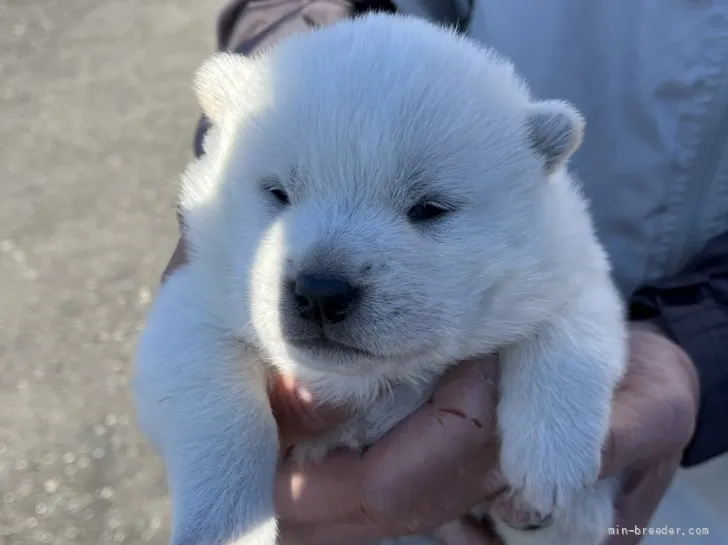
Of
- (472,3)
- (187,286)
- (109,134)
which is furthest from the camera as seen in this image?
(109,134)

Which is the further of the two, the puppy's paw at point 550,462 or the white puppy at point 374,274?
the puppy's paw at point 550,462

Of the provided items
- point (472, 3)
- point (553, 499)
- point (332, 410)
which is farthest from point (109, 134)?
point (553, 499)

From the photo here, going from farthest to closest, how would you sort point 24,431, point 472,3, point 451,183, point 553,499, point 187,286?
1. point 24,431
2. point 472,3
3. point 187,286
4. point 553,499
5. point 451,183

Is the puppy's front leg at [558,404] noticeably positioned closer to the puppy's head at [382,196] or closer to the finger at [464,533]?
the puppy's head at [382,196]

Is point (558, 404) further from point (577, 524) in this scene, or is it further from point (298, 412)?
point (298, 412)

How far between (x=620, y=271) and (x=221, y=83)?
1.09 metres

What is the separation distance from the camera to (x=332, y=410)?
1.54 m

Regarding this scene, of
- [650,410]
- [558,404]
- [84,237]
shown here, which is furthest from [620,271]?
[84,237]

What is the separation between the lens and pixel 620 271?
81.1 inches

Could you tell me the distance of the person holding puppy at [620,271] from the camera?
60.3 inches

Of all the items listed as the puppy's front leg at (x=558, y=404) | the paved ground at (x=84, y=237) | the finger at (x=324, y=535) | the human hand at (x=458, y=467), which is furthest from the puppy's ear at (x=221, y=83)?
the paved ground at (x=84, y=237)

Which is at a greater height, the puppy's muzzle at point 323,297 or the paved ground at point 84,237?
the puppy's muzzle at point 323,297

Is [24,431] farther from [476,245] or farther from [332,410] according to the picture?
[476,245]

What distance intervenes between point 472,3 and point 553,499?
1348mm
